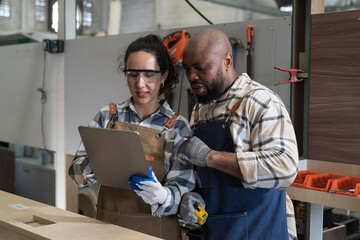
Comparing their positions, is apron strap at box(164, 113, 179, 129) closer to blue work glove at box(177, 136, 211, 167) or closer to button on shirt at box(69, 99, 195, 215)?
button on shirt at box(69, 99, 195, 215)

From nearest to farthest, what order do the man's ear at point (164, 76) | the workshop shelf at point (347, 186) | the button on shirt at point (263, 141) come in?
the button on shirt at point (263, 141) → the man's ear at point (164, 76) → the workshop shelf at point (347, 186)

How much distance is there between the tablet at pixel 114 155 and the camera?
1.54 metres

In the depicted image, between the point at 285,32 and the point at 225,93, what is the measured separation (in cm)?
89

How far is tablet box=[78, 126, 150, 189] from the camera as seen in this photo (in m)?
1.54

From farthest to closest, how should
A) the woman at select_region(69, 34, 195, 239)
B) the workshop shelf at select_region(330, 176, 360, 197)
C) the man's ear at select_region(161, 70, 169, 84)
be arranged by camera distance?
1. the workshop shelf at select_region(330, 176, 360, 197)
2. the man's ear at select_region(161, 70, 169, 84)
3. the woman at select_region(69, 34, 195, 239)

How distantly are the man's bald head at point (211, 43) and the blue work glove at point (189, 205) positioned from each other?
1.85 ft

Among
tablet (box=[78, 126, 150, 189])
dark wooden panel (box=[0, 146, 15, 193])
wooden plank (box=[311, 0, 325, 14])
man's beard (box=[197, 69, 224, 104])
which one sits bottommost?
dark wooden panel (box=[0, 146, 15, 193])

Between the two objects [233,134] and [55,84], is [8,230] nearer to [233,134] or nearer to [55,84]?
[233,134]

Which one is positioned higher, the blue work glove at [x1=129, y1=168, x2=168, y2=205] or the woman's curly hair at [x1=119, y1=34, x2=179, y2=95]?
the woman's curly hair at [x1=119, y1=34, x2=179, y2=95]

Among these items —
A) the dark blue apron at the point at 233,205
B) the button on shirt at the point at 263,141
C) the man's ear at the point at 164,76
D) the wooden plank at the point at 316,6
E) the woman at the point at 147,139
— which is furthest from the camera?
the wooden plank at the point at 316,6

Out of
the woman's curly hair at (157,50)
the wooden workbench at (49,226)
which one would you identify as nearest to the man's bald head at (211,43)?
the woman's curly hair at (157,50)

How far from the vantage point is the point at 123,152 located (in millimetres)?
1588

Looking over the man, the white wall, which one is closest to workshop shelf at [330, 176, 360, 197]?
the man

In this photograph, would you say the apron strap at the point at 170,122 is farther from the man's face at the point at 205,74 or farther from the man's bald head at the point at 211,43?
the man's bald head at the point at 211,43
